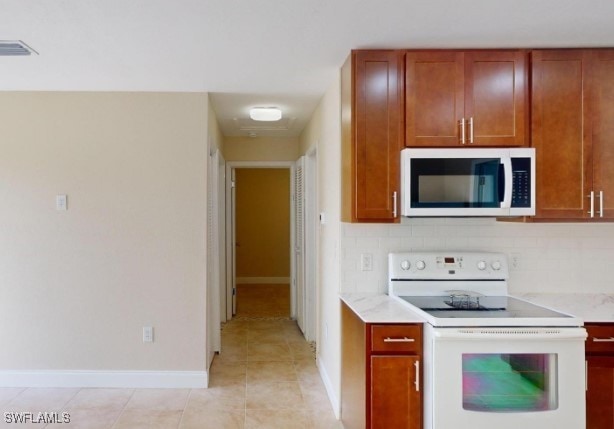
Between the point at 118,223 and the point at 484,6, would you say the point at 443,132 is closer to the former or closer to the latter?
the point at 484,6

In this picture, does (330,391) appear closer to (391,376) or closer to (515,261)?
(391,376)

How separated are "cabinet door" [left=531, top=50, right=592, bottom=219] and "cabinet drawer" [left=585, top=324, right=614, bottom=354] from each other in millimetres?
667

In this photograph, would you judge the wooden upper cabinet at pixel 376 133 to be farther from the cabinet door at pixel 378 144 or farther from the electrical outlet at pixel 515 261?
the electrical outlet at pixel 515 261

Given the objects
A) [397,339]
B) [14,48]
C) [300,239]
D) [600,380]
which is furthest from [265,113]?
[600,380]

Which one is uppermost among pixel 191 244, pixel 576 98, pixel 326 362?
pixel 576 98

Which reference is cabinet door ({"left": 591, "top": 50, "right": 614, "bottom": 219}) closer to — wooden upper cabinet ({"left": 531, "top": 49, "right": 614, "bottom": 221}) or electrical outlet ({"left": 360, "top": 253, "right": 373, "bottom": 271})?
wooden upper cabinet ({"left": 531, "top": 49, "right": 614, "bottom": 221})

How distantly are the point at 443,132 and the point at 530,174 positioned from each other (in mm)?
560

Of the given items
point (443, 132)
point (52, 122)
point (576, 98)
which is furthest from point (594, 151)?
point (52, 122)

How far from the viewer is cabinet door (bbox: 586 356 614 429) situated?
231 centimetres

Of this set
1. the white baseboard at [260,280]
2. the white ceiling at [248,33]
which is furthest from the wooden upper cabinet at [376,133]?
the white baseboard at [260,280]

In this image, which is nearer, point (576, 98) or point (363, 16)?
point (363, 16)

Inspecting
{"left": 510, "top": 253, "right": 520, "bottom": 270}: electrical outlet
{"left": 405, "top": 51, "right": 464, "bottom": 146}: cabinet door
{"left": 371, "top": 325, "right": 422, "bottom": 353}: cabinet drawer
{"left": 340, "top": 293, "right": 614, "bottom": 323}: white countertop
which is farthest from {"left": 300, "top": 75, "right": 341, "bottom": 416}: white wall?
{"left": 510, "top": 253, "right": 520, "bottom": 270}: electrical outlet

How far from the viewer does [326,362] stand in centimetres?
362

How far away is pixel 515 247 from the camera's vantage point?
3.00 m
